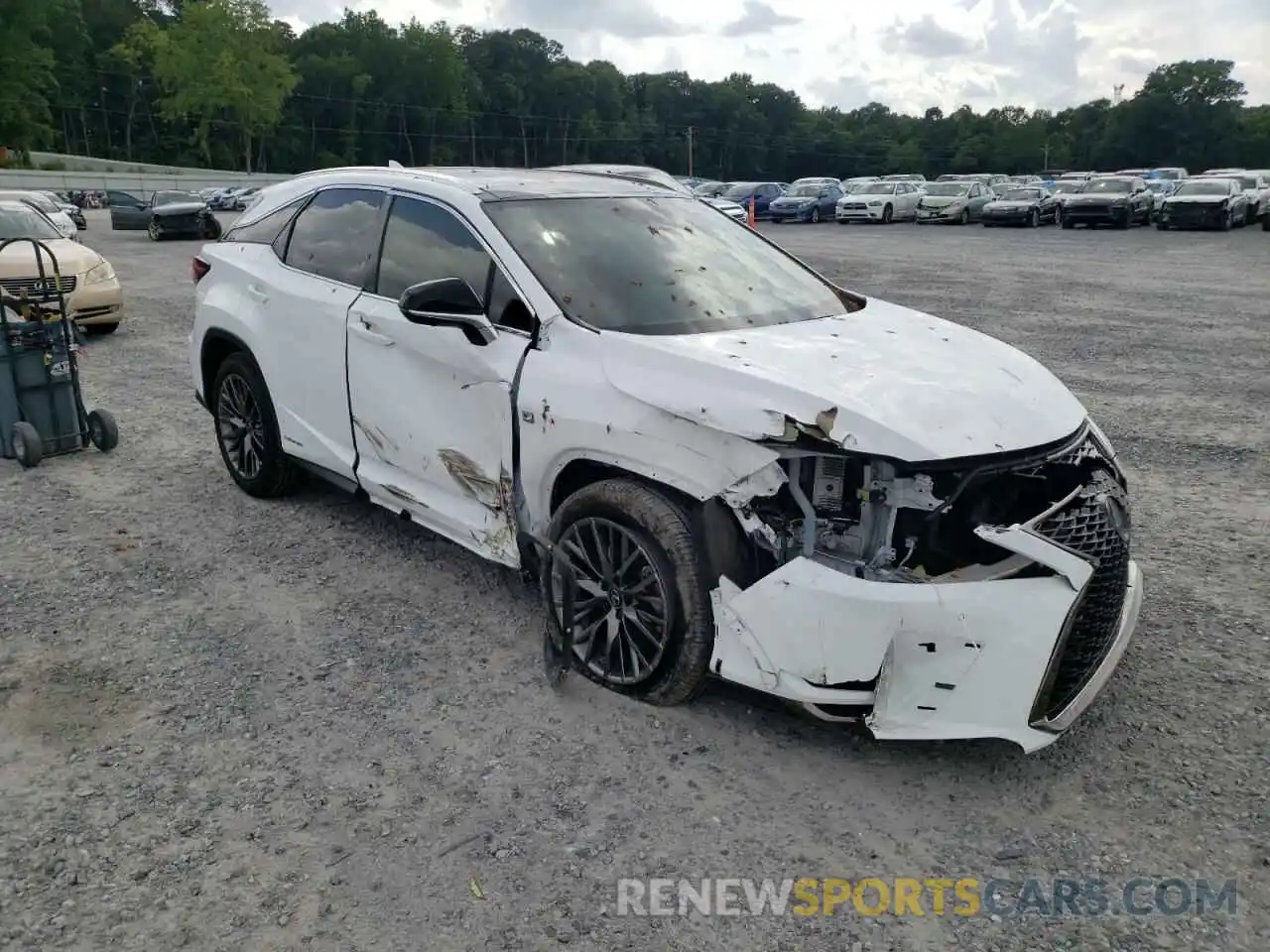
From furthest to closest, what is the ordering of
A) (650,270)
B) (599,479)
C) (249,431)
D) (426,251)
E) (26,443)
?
(26,443) → (249,431) → (426,251) → (650,270) → (599,479)

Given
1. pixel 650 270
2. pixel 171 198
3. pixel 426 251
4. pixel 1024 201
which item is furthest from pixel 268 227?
pixel 1024 201

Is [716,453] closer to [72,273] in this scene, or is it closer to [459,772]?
[459,772]

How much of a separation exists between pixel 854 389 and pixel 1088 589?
945mm

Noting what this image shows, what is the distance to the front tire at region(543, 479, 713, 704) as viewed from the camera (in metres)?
3.32

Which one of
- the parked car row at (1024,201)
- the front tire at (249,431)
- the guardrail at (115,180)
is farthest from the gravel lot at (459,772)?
the guardrail at (115,180)

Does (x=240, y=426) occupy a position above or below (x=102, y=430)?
above

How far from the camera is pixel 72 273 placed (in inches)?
432

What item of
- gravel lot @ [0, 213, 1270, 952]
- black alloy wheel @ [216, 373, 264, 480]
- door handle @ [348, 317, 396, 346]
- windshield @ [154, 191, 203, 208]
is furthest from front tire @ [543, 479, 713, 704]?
windshield @ [154, 191, 203, 208]

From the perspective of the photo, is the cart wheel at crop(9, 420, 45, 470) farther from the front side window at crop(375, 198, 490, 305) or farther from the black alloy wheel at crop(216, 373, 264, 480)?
the front side window at crop(375, 198, 490, 305)

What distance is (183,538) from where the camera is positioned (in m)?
5.21

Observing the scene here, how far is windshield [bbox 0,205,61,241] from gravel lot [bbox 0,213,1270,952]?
778cm

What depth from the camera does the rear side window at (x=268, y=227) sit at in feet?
17.7

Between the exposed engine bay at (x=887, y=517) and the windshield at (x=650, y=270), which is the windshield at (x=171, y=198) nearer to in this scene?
the windshield at (x=650, y=270)

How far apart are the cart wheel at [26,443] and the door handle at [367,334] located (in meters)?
3.04
